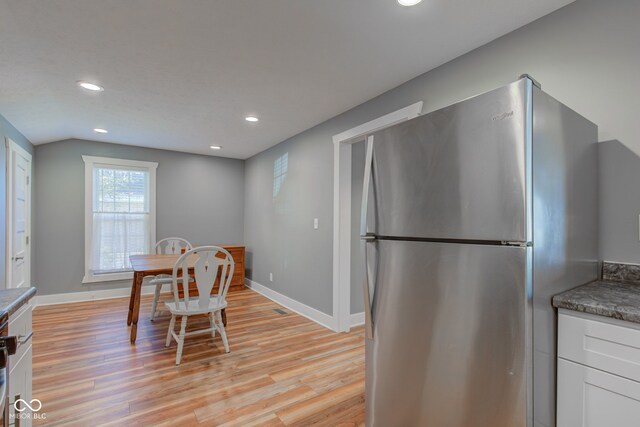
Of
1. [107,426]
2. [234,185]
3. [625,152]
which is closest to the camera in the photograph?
[625,152]

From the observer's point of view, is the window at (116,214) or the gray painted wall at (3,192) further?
the window at (116,214)

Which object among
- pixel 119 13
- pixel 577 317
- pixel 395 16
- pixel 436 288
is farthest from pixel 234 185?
pixel 577 317

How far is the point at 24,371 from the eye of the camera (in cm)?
135

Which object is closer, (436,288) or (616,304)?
(616,304)

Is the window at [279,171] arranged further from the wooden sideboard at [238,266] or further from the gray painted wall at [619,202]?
the gray painted wall at [619,202]

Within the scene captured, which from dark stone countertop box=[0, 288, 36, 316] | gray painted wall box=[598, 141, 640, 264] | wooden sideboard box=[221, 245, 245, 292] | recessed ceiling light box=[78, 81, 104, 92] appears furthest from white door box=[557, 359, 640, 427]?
wooden sideboard box=[221, 245, 245, 292]

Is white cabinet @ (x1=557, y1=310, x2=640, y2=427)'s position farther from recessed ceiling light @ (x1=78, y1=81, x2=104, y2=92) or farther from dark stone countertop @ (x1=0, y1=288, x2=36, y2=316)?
recessed ceiling light @ (x1=78, y1=81, x2=104, y2=92)

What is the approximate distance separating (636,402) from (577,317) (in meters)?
0.27

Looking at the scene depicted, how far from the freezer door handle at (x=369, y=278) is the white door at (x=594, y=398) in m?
0.79

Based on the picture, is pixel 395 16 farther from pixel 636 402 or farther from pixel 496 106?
pixel 636 402

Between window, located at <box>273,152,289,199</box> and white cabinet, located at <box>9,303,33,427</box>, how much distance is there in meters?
3.31

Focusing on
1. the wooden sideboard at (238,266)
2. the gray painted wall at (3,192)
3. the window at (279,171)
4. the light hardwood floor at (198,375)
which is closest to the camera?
the light hardwood floor at (198,375)

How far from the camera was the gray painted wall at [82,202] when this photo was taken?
4.23 metres

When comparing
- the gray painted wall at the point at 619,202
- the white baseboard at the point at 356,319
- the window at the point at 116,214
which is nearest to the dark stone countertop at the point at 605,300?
the gray painted wall at the point at 619,202
